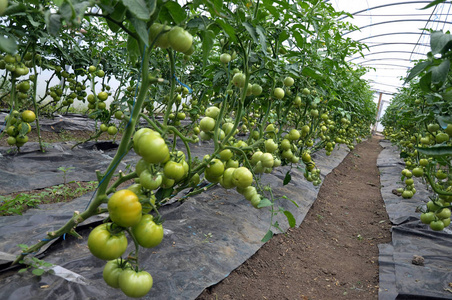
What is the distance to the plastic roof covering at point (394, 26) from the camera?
36.4 ft

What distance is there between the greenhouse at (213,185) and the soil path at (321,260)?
0.02 meters

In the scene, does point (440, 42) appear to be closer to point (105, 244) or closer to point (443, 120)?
point (443, 120)

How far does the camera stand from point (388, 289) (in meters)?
2.32

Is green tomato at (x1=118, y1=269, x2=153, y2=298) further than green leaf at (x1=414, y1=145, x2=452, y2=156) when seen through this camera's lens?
No

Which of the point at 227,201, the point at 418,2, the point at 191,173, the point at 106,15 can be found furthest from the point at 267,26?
the point at 418,2

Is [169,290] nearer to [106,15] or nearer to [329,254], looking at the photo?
[106,15]

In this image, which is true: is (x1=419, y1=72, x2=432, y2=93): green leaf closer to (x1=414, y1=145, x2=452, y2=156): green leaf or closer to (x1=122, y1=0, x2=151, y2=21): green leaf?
(x1=414, y1=145, x2=452, y2=156): green leaf

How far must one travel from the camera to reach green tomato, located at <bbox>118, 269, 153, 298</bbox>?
1.00 metres

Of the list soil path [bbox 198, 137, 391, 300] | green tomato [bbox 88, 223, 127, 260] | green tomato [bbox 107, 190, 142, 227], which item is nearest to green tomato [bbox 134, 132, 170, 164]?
green tomato [bbox 107, 190, 142, 227]

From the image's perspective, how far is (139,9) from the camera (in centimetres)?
77

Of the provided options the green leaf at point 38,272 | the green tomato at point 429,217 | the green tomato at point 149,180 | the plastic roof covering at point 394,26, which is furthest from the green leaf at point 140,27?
the plastic roof covering at point 394,26

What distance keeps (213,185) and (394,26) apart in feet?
47.5

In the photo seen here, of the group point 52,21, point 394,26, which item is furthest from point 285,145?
point 394,26

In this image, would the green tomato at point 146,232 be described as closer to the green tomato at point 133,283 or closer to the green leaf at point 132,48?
the green tomato at point 133,283
